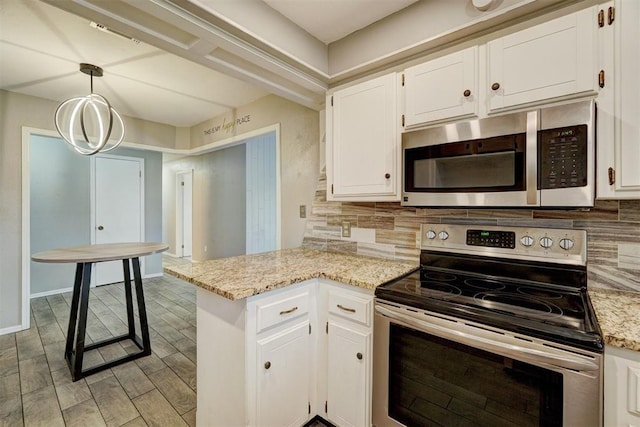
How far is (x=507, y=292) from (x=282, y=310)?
1.09 metres

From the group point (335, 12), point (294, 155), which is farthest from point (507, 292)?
point (294, 155)

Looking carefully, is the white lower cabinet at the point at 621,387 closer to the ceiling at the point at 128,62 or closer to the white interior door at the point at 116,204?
the ceiling at the point at 128,62

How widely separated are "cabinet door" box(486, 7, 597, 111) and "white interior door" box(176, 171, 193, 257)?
255 inches

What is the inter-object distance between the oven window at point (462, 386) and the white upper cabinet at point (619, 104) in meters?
0.80

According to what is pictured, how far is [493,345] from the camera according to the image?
107 centimetres

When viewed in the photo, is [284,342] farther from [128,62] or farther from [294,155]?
[128,62]

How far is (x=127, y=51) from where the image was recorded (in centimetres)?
233

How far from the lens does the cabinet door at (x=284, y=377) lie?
1.39 m

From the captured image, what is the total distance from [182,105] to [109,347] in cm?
275

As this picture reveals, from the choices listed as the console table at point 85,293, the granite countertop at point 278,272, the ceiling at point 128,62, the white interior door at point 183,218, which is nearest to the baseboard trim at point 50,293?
the console table at point 85,293

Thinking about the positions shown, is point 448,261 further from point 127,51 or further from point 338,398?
point 127,51

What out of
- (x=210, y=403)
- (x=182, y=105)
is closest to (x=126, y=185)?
(x=182, y=105)

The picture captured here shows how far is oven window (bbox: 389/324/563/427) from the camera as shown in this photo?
3.25ft

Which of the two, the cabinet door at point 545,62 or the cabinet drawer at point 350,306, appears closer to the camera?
the cabinet door at point 545,62
